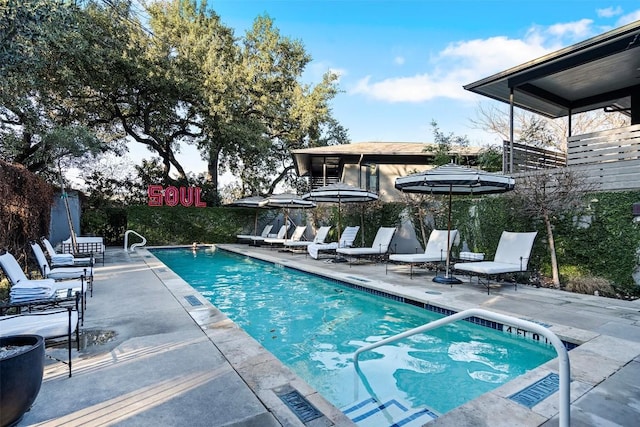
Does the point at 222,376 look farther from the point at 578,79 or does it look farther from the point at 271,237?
the point at 271,237

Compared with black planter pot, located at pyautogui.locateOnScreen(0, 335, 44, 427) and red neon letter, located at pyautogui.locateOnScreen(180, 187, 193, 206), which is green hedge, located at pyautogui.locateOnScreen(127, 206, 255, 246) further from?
black planter pot, located at pyautogui.locateOnScreen(0, 335, 44, 427)

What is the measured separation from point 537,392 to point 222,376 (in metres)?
2.67

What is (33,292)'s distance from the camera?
13.5 ft

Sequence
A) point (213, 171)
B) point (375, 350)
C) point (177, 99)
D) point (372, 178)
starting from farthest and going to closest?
point (213, 171) → point (177, 99) → point (372, 178) → point (375, 350)

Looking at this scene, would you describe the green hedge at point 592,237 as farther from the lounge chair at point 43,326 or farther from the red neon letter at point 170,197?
the red neon letter at point 170,197

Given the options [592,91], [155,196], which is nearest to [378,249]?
[592,91]

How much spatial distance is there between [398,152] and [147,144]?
51.0 ft

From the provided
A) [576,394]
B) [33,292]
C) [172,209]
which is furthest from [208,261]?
[576,394]

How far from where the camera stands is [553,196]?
724 cm

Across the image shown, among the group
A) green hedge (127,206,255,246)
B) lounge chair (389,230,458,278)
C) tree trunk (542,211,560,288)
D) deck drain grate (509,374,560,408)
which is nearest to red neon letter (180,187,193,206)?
green hedge (127,206,255,246)

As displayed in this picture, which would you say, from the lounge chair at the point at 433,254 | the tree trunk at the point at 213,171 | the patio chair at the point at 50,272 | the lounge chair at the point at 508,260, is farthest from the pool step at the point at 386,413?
the tree trunk at the point at 213,171

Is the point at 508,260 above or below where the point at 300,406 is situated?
above

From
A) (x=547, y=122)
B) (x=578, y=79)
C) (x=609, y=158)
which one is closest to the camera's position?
(x=609, y=158)

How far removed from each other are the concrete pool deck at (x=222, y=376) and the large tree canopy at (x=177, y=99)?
428 inches
